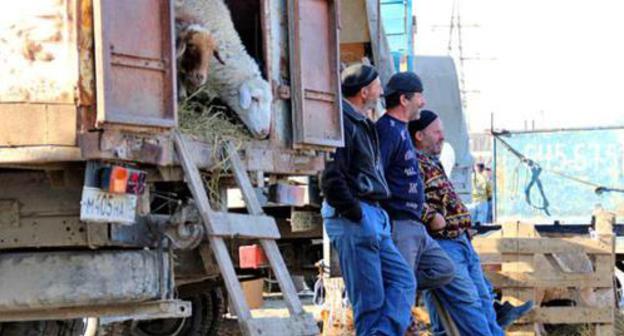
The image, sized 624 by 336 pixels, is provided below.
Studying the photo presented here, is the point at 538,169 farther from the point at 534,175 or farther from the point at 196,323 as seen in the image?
the point at 196,323

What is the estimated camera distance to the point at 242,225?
5.59 metres

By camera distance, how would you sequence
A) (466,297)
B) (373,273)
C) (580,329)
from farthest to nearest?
(580,329), (466,297), (373,273)

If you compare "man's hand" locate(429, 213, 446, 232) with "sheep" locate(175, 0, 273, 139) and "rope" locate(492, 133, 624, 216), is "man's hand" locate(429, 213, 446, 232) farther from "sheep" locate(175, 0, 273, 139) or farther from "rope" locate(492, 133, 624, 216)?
"rope" locate(492, 133, 624, 216)

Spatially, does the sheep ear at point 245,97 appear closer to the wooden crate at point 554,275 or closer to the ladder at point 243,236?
the ladder at point 243,236

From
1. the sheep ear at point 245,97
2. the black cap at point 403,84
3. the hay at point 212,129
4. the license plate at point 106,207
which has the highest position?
the black cap at point 403,84

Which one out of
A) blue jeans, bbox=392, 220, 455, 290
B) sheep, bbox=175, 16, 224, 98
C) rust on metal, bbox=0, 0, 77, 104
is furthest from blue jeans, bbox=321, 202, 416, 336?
rust on metal, bbox=0, 0, 77, 104

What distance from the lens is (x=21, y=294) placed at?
5.49 meters

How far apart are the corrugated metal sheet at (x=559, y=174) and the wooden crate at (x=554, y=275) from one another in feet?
17.6

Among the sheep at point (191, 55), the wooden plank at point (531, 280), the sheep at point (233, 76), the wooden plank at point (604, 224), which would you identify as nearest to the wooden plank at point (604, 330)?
the wooden plank at point (531, 280)

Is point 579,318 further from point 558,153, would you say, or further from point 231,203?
point 558,153

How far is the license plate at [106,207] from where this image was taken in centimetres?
514

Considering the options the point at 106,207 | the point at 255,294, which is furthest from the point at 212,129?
the point at 255,294

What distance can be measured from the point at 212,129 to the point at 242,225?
61 centimetres

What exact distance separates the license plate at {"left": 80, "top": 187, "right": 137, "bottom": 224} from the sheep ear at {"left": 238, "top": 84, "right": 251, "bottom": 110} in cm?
102
